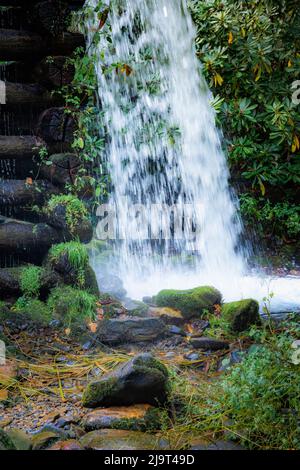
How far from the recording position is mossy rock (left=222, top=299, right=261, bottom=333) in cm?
463

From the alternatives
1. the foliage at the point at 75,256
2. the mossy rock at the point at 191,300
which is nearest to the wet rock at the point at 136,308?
the mossy rock at the point at 191,300

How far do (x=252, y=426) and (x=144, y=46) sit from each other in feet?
23.5

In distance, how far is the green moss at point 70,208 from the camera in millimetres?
5691

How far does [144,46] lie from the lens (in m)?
8.10

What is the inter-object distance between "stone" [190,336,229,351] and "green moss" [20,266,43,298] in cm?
209

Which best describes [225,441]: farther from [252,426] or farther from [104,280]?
[104,280]

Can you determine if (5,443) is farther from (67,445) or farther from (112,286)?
→ (112,286)

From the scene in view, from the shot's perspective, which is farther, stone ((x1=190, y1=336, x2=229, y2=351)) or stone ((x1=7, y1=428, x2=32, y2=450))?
stone ((x1=190, y1=336, x2=229, y2=351))

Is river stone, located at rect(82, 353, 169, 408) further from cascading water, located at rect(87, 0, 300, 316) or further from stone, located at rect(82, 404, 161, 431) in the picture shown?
cascading water, located at rect(87, 0, 300, 316)

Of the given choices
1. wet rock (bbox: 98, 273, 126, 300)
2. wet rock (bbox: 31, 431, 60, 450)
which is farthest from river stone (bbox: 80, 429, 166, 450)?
wet rock (bbox: 98, 273, 126, 300)

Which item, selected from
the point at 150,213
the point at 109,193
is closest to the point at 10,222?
the point at 109,193

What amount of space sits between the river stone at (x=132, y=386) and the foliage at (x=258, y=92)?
11.9ft

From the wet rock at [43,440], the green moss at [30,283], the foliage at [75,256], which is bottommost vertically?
the wet rock at [43,440]

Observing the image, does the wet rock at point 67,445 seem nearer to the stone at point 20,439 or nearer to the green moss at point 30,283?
the stone at point 20,439
